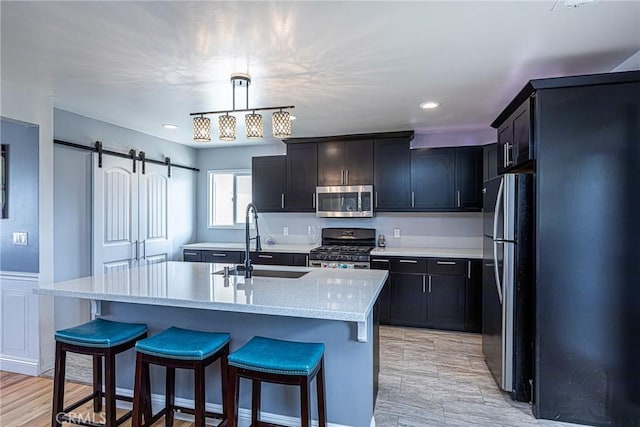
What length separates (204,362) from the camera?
6.27 ft

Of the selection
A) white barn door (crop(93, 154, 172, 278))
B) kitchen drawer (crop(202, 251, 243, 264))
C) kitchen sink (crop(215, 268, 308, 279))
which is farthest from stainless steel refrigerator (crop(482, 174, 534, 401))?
white barn door (crop(93, 154, 172, 278))

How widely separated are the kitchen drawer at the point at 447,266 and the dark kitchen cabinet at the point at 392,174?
0.77 m

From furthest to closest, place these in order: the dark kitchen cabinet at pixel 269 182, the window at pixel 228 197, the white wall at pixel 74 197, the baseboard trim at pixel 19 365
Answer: the window at pixel 228 197 < the dark kitchen cabinet at pixel 269 182 < the white wall at pixel 74 197 < the baseboard trim at pixel 19 365

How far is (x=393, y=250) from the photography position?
4422mm

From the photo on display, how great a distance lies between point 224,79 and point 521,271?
8.44ft

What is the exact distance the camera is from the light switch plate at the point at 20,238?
3093 mm

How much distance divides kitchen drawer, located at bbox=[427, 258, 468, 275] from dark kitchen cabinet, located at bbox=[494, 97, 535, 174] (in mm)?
1141

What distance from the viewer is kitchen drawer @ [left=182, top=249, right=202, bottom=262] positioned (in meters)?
4.99

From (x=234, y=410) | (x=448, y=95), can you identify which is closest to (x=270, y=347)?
(x=234, y=410)

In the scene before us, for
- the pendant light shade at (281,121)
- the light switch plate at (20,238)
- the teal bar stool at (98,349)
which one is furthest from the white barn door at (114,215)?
the pendant light shade at (281,121)

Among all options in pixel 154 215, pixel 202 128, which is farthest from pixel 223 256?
pixel 202 128

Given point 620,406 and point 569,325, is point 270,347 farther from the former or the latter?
point 620,406

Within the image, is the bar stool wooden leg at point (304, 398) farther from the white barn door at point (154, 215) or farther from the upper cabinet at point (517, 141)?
the white barn door at point (154, 215)

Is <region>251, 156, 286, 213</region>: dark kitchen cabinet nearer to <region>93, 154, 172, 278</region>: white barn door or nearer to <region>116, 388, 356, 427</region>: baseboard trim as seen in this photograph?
<region>93, 154, 172, 278</region>: white barn door
